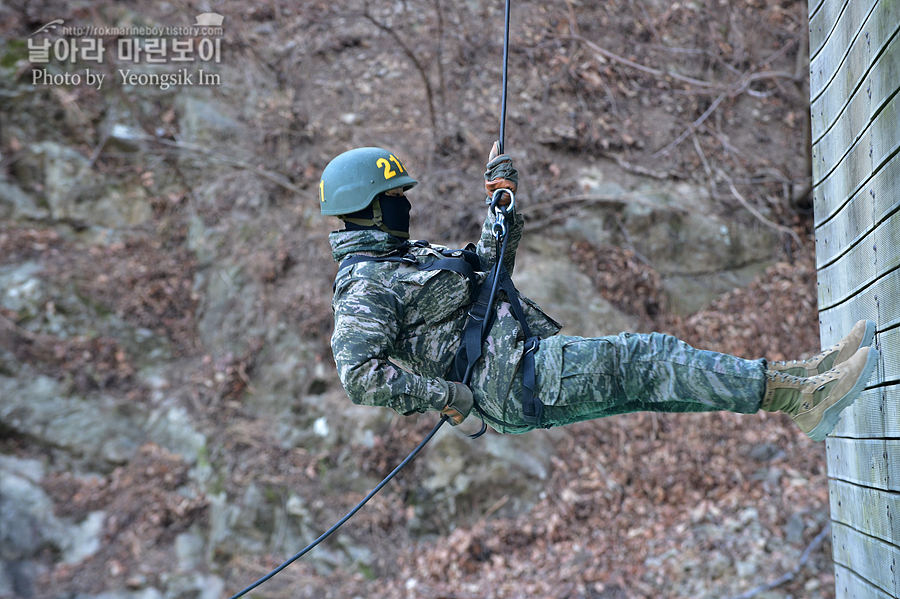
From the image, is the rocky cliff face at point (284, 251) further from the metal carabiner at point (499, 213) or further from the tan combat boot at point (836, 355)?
the metal carabiner at point (499, 213)

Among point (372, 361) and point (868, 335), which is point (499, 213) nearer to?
point (372, 361)

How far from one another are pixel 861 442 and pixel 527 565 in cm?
425

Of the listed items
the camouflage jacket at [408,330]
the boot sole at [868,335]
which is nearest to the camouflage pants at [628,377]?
the camouflage jacket at [408,330]

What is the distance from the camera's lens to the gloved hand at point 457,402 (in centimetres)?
293

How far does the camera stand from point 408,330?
3201 millimetres

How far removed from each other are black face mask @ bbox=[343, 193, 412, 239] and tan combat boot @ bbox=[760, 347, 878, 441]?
194cm

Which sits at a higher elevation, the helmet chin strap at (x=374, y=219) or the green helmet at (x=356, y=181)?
the green helmet at (x=356, y=181)

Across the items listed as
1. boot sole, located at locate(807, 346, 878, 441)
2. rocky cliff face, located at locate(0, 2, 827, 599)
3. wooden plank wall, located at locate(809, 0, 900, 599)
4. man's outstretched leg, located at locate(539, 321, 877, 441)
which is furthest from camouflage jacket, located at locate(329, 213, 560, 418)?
rocky cliff face, located at locate(0, 2, 827, 599)

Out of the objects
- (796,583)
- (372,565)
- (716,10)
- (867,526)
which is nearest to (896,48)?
(867,526)

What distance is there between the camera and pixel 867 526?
303cm

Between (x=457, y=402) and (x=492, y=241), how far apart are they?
0.91 m

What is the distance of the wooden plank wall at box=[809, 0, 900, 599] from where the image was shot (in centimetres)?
260

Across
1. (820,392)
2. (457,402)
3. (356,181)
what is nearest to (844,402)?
(820,392)

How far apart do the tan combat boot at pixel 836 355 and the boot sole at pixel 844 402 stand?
11 cm
